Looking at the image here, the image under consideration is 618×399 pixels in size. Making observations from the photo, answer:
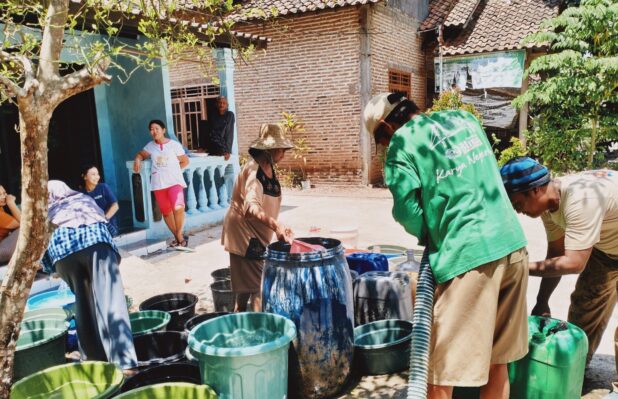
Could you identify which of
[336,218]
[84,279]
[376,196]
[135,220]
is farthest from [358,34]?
[84,279]

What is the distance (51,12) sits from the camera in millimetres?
2352

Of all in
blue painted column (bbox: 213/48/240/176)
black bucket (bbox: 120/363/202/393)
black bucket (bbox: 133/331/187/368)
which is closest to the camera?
black bucket (bbox: 120/363/202/393)

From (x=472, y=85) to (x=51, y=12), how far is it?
1422cm

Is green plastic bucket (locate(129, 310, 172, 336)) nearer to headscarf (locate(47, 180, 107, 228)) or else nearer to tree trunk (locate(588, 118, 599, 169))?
headscarf (locate(47, 180, 107, 228))

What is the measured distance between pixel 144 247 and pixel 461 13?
40.9 feet

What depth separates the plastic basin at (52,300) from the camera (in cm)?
457

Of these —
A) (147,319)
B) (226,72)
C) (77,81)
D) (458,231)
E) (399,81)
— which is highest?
(399,81)

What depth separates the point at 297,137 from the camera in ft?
45.9

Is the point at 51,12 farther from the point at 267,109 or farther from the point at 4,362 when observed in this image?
the point at 267,109

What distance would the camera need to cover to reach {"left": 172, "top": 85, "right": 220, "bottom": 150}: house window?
14555 mm

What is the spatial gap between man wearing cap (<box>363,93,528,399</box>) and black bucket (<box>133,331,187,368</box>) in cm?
191

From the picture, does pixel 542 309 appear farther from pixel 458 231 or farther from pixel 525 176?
pixel 458 231

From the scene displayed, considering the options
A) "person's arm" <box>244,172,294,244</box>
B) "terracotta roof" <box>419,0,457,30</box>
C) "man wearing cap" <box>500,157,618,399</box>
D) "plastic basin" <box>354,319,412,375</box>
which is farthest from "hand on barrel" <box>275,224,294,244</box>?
"terracotta roof" <box>419,0,457,30</box>

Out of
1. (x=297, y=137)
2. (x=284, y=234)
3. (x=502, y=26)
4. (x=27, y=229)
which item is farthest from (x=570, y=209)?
(x=502, y=26)
